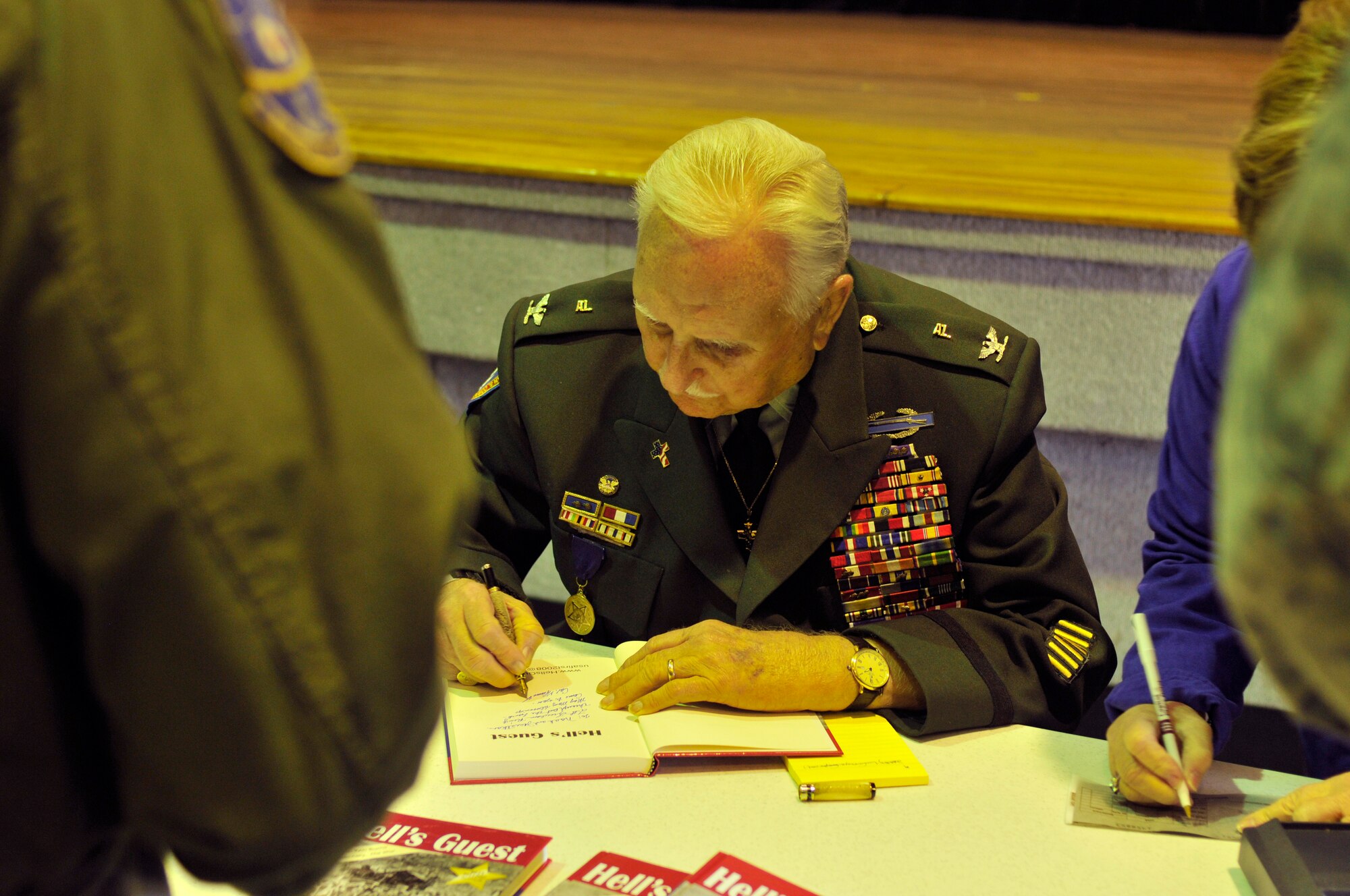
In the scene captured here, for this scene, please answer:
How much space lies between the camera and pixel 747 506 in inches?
62.3

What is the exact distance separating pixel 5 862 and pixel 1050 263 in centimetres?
244

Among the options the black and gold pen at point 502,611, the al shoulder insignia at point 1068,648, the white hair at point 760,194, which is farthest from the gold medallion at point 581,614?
the al shoulder insignia at point 1068,648

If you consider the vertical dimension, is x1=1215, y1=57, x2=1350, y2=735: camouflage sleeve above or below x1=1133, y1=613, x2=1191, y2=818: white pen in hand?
above

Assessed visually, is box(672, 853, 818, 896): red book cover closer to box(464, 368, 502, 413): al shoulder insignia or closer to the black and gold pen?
the black and gold pen

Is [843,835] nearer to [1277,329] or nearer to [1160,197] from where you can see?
[1277,329]

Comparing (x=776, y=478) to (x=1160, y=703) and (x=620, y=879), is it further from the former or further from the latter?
(x=620, y=879)

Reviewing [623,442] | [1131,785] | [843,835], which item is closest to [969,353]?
[623,442]

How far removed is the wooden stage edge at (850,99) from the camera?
278 centimetres

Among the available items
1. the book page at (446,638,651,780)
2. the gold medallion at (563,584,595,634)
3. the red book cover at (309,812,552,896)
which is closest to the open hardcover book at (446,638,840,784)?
the book page at (446,638,651,780)

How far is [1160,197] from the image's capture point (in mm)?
2656

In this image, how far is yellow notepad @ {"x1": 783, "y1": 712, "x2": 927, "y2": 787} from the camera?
1168 millimetres

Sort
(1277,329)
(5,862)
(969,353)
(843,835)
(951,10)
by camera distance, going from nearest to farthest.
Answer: (1277,329) < (5,862) < (843,835) < (969,353) < (951,10)

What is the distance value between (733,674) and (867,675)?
6.2 inches

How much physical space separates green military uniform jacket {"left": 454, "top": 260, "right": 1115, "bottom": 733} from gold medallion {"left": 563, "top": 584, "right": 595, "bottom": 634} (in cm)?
1
